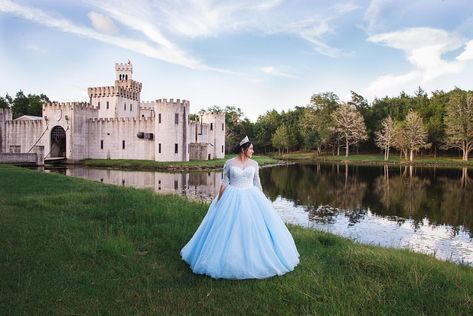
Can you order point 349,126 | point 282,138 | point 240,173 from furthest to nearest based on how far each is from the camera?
point 282,138
point 349,126
point 240,173

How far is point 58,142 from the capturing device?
190 ft

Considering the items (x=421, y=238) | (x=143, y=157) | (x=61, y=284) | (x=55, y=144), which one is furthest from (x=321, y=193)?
(x=55, y=144)

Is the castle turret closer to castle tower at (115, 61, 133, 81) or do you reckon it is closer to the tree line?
castle tower at (115, 61, 133, 81)

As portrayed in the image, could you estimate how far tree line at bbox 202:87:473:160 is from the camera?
6550 cm

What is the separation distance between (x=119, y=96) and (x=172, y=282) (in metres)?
60.3

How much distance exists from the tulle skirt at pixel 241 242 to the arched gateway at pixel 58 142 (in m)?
54.5

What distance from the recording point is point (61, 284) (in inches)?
225

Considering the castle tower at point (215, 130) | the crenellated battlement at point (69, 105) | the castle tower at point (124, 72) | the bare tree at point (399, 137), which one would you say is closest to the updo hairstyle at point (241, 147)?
the castle tower at point (215, 130)

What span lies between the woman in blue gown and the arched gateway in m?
54.4

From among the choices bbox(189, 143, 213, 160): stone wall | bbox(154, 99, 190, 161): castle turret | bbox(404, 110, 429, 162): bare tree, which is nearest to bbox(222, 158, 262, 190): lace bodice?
bbox(154, 99, 190, 161): castle turret

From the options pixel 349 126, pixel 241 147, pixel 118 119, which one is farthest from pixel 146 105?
pixel 241 147

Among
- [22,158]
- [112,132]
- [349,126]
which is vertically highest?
[349,126]

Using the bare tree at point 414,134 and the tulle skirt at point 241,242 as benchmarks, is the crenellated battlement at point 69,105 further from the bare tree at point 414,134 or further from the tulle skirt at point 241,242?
the tulle skirt at point 241,242

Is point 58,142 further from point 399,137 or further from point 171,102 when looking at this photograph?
point 399,137
